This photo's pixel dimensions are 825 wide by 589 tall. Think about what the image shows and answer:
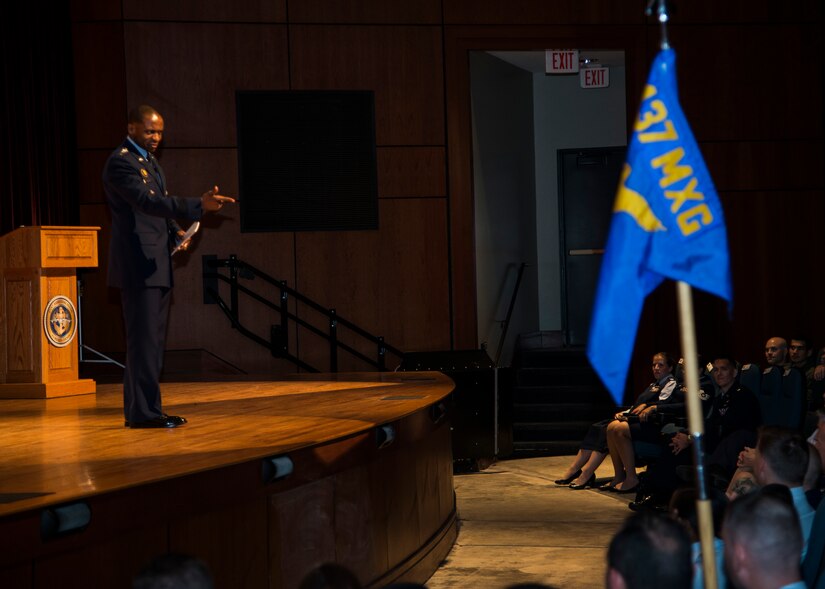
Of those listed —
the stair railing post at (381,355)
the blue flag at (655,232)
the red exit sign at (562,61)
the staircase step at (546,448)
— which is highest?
the red exit sign at (562,61)

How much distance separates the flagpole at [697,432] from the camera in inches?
88.6

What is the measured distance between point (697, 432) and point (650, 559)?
480 mm

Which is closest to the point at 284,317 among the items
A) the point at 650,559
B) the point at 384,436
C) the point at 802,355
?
the point at 802,355

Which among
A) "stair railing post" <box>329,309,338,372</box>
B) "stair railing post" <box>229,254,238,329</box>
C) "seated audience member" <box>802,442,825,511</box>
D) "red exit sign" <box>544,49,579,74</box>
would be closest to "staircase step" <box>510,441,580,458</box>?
"stair railing post" <box>329,309,338,372</box>

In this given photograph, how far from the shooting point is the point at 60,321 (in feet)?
21.4

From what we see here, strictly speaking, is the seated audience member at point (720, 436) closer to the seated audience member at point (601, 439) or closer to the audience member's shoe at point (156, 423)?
the seated audience member at point (601, 439)

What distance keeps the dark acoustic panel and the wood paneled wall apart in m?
0.11

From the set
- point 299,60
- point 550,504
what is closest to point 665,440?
point 550,504

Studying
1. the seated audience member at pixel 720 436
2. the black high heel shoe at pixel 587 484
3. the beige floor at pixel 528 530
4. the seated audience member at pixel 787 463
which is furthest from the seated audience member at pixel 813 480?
the black high heel shoe at pixel 587 484

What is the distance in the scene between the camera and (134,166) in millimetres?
4527

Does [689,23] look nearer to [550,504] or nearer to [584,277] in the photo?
[584,277]

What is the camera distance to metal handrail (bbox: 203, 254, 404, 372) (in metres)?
9.12

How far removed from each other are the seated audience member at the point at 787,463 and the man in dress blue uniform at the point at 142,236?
7.68ft

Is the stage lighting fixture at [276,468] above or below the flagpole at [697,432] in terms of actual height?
below
